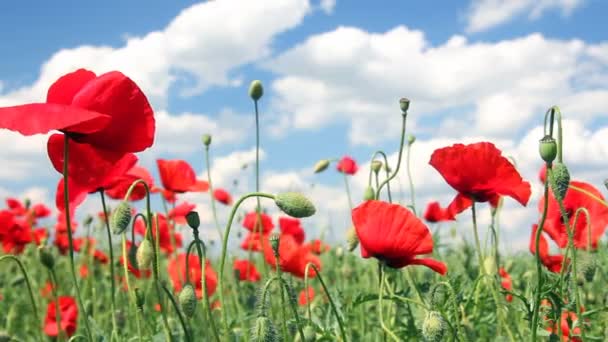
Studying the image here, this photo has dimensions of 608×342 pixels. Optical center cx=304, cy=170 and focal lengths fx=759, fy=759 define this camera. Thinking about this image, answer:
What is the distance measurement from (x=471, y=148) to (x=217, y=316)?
2277 millimetres

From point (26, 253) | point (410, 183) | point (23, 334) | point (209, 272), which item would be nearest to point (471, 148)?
point (410, 183)

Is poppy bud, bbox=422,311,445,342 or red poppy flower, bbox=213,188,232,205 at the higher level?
red poppy flower, bbox=213,188,232,205

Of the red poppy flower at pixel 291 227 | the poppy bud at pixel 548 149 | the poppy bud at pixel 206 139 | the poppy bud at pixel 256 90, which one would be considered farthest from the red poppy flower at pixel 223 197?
the poppy bud at pixel 548 149

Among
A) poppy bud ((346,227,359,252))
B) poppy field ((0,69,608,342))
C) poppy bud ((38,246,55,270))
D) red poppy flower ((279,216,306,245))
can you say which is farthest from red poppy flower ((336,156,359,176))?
poppy bud ((38,246,55,270))

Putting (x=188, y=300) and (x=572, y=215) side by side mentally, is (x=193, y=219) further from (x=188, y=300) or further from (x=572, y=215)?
(x=572, y=215)

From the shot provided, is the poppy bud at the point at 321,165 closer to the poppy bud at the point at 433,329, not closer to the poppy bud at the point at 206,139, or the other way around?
the poppy bud at the point at 206,139

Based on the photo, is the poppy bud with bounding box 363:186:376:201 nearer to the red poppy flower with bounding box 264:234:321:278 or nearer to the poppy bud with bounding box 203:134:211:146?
the red poppy flower with bounding box 264:234:321:278

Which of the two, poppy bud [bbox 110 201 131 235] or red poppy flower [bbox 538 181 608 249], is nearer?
poppy bud [bbox 110 201 131 235]

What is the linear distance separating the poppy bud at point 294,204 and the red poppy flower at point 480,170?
502 millimetres

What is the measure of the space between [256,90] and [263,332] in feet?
3.23

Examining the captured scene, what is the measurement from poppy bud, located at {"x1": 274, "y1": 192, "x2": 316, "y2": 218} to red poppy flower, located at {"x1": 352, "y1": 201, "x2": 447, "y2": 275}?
0.42 ft

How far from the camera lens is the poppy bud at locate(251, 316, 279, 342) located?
1.40 metres

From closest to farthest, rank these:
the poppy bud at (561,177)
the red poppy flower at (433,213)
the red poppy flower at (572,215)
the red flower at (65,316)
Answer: the poppy bud at (561,177) → the red poppy flower at (572,215) → the red flower at (65,316) → the red poppy flower at (433,213)

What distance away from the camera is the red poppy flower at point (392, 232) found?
1.49 metres
